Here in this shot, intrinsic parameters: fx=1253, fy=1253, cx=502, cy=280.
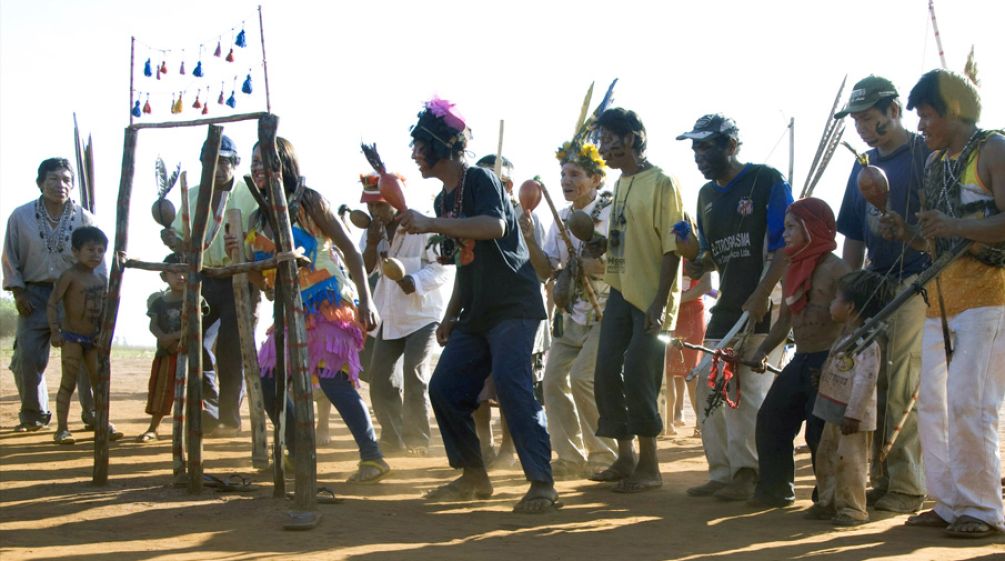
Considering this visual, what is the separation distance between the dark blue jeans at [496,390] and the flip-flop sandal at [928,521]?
1903 millimetres

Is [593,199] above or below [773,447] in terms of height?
above

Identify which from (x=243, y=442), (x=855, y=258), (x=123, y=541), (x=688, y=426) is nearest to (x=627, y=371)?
(x=855, y=258)

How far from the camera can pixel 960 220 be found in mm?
5777

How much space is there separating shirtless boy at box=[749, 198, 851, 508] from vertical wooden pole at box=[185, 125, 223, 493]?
126 inches

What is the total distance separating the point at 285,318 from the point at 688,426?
22.5ft

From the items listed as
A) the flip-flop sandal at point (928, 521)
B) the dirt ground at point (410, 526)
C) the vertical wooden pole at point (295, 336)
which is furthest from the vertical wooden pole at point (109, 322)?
the flip-flop sandal at point (928, 521)

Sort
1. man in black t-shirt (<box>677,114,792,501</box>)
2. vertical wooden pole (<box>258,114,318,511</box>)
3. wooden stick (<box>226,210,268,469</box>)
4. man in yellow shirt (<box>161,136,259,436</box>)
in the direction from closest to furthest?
vertical wooden pole (<box>258,114,318,511</box>) < man in black t-shirt (<box>677,114,792,501</box>) < wooden stick (<box>226,210,268,469</box>) < man in yellow shirt (<box>161,136,259,436</box>)

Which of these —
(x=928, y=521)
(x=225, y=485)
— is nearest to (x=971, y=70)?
(x=928, y=521)

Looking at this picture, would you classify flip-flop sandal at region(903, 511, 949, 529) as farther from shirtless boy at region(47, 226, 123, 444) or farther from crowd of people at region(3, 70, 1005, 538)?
shirtless boy at region(47, 226, 123, 444)

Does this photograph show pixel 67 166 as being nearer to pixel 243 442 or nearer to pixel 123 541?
pixel 243 442

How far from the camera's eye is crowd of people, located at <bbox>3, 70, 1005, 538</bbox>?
6031 mm

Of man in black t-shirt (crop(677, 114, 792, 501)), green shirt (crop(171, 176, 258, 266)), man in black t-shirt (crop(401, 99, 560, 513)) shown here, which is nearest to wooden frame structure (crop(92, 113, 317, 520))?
man in black t-shirt (crop(401, 99, 560, 513))

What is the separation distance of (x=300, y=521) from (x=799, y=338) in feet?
9.23

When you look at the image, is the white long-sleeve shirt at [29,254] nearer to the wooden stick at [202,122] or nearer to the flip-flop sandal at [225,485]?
the wooden stick at [202,122]
